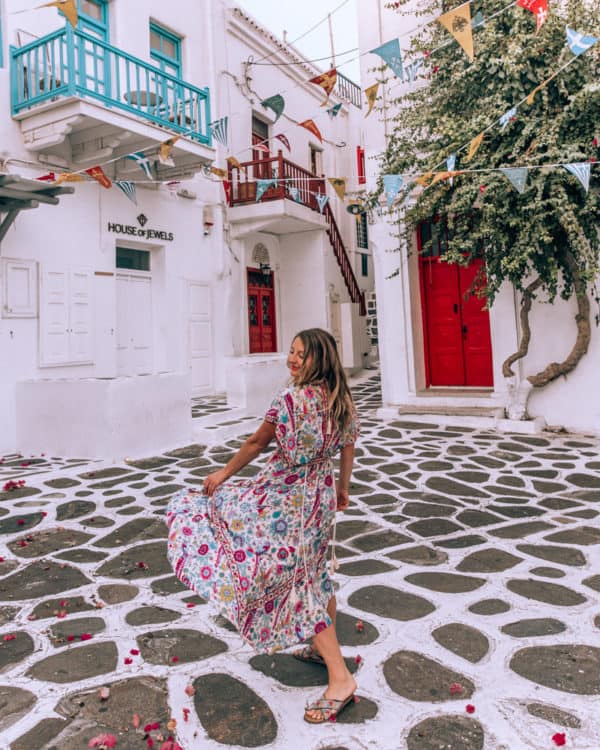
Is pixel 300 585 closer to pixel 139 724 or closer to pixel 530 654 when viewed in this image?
pixel 139 724

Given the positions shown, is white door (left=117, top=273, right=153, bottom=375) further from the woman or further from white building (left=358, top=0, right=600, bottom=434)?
A: the woman

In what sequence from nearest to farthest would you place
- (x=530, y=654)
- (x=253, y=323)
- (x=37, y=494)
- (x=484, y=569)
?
(x=530, y=654) → (x=484, y=569) → (x=37, y=494) → (x=253, y=323)

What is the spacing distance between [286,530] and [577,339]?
7421 millimetres

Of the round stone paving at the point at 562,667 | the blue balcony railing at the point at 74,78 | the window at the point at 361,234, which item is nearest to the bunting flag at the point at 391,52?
the blue balcony railing at the point at 74,78

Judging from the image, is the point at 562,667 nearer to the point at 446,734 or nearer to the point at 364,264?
the point at 446,734

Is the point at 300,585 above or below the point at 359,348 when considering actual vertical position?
below

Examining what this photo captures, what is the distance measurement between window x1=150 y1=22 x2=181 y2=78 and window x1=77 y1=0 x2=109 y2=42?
3.66 ft

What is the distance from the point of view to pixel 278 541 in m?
2.19

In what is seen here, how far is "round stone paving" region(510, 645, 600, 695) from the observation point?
94.6 inches

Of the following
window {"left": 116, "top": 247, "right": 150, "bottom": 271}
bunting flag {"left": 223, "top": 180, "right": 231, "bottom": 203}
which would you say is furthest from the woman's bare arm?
bunting flag {"left": 223, "top": 180, "right": 231, "bottom": 203}

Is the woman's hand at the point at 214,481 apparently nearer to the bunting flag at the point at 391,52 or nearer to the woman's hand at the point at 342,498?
the woman's hand at the point at 342,498

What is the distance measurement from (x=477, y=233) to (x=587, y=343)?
230cm

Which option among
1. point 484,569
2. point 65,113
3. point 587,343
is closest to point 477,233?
point 587,343

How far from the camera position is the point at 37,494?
5.81 metres
